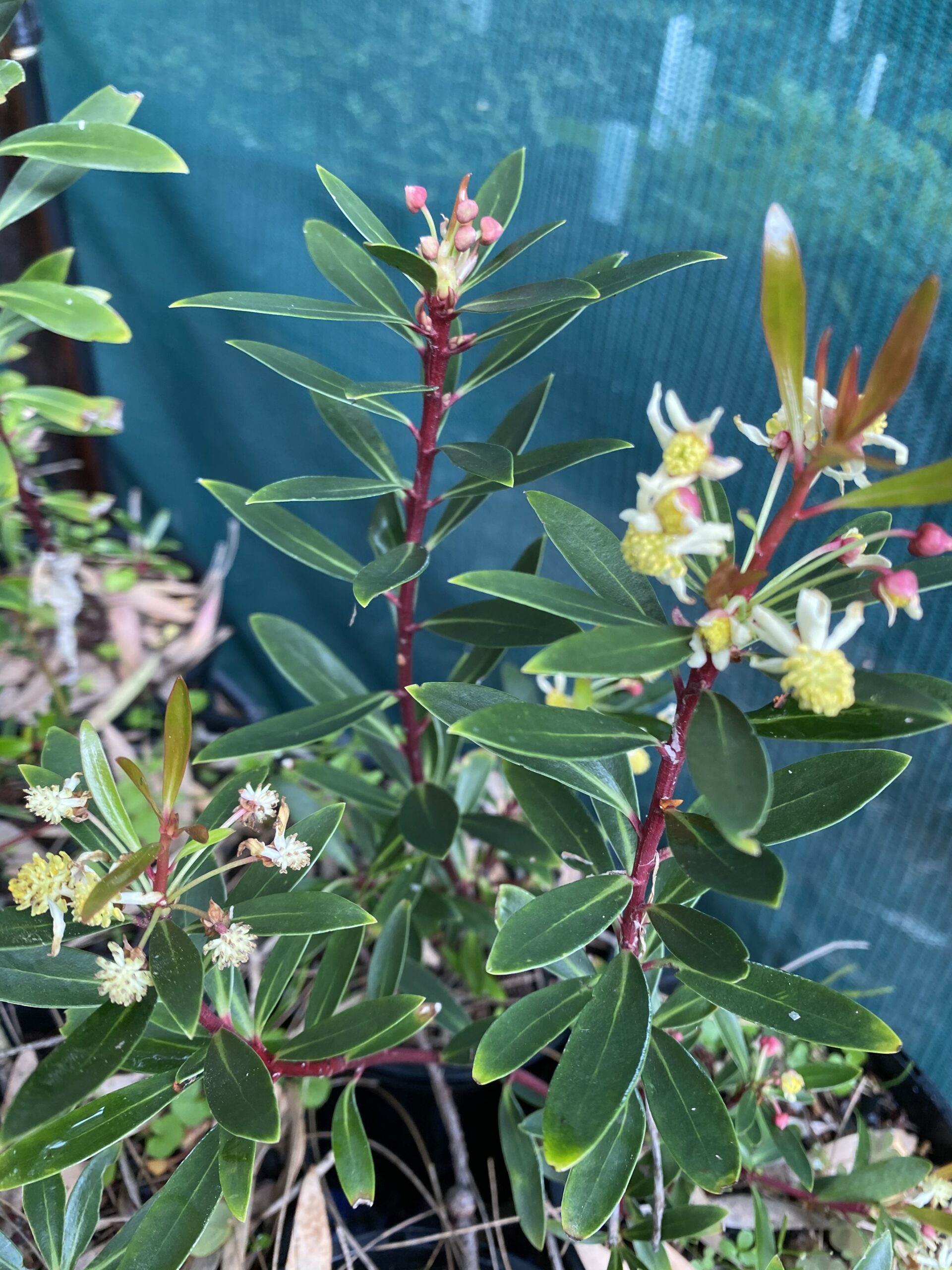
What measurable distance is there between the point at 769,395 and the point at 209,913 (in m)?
0.90

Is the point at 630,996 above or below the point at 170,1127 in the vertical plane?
above

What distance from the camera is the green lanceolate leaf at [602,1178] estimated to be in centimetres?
56

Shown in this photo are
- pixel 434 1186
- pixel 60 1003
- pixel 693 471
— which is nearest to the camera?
pixel 693 471

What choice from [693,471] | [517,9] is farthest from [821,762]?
[517,9]

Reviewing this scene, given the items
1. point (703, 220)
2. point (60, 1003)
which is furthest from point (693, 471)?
point (703, 220)

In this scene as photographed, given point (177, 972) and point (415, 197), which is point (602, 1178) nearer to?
point (177, 972)

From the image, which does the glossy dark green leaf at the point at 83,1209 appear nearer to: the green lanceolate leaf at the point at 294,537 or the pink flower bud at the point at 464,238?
the green lanceolate leaf at the point at 294,537

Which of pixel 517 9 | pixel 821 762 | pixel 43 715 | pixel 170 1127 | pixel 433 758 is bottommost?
pixel 170 1127

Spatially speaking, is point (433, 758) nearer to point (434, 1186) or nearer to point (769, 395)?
point (434, 1186)

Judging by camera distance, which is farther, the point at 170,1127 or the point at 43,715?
the point at 43,715

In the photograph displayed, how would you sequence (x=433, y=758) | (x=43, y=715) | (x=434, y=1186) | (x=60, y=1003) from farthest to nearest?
(x=43, y=715)
(x=433, y=758)
(x=434, y=1186)
(x=60, y=1003)

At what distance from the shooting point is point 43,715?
1260mm

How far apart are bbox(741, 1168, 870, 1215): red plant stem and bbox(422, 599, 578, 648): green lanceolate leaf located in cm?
57

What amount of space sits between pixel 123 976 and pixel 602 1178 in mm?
350
